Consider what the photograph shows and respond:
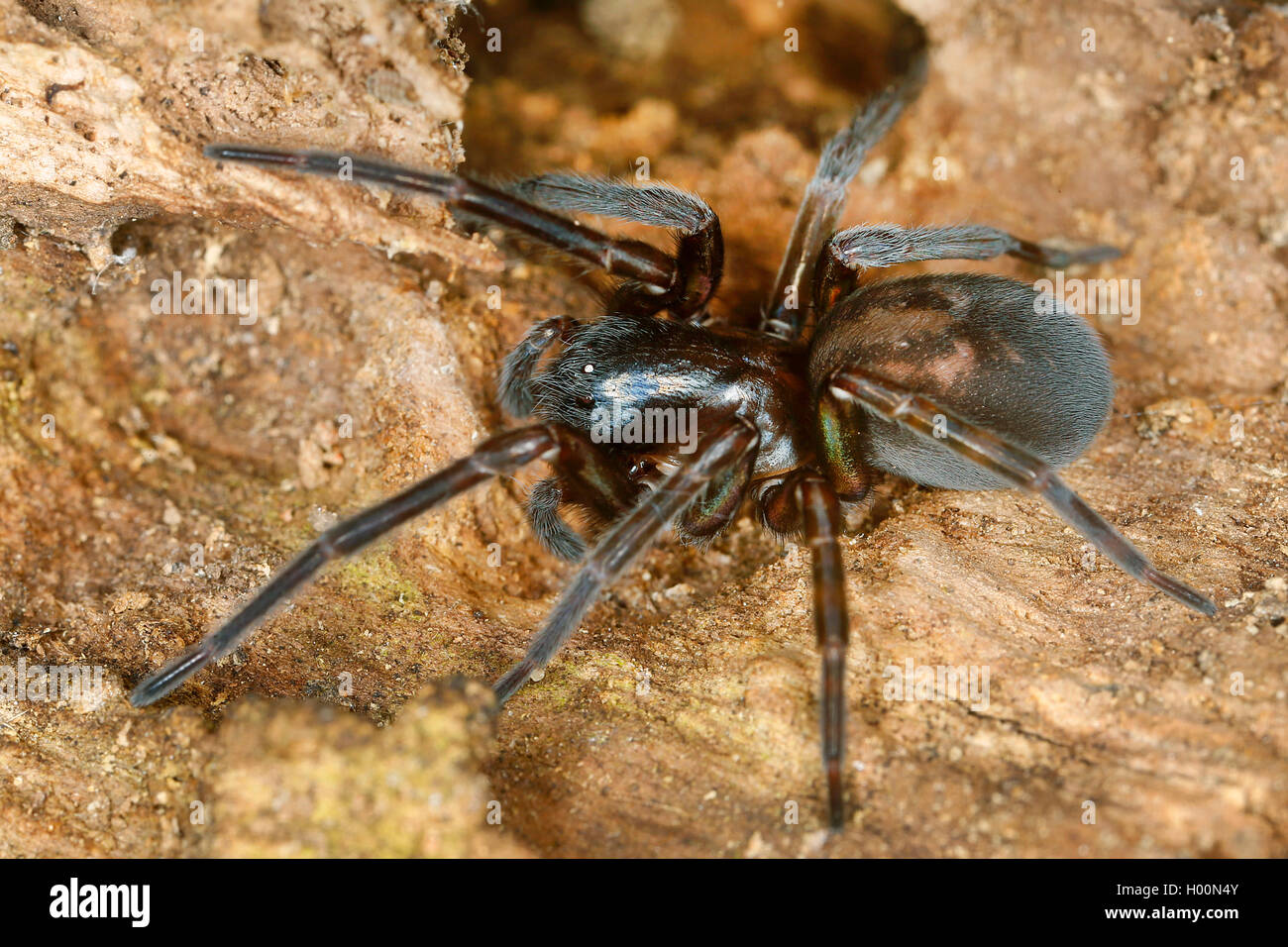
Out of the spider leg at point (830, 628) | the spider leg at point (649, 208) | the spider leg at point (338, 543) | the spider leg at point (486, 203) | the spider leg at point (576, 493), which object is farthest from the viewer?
the spider leg at point (649, 208)

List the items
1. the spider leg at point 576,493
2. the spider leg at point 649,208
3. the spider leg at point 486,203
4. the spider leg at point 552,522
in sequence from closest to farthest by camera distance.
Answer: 1. the spider leg at point 486,203
2. the spider leg at point 576,493
3. the spider leg at point 552,522
4. the spider leg at point 649,208

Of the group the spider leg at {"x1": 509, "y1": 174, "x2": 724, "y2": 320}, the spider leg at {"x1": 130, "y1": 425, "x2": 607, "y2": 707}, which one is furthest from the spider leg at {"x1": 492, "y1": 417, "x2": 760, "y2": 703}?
the spider leg at {"x1": 509, "y1": 174, "x2": 724, "y2": 320}

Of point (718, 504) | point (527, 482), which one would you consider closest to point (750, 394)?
point (718, 504)

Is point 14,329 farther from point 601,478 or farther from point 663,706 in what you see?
point 663,706

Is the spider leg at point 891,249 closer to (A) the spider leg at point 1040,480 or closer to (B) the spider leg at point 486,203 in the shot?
(B) the spider leg at point 486,203

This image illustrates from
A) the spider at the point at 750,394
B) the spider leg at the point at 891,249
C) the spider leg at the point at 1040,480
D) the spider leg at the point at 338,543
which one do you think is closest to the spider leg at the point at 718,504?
the spider at the point at 750,394

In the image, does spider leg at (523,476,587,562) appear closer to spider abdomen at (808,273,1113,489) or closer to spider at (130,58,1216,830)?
spider at (130,58,1216,830)

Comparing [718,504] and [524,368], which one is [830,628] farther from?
[524,368]
